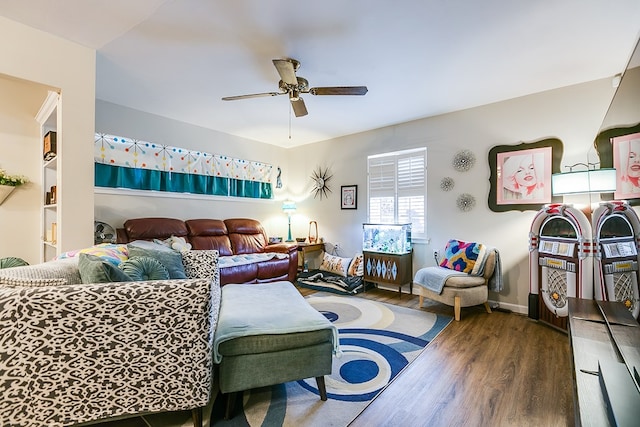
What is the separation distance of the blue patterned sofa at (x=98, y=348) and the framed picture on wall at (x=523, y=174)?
11.6 feet

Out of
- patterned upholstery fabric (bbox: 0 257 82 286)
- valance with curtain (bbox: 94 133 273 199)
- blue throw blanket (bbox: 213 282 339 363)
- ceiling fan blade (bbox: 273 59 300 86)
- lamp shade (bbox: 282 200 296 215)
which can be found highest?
ceiling fan blade (bbox: 273 59 300 86)

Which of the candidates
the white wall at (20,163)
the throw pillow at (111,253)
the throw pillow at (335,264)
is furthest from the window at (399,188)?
the white wall at (20,163)

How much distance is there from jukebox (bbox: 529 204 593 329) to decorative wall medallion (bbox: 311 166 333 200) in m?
3.25

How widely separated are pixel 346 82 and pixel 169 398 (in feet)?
9.92

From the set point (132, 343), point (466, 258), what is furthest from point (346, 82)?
point (132, 343)

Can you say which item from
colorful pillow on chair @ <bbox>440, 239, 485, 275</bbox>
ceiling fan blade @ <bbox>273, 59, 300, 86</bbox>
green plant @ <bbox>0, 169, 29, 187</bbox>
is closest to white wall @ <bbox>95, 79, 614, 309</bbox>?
colorful pillow on chair @ <bbox>440, 239, 485, 275</bbox>

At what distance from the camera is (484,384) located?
6.24 feet

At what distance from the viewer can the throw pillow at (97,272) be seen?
4.61 feet

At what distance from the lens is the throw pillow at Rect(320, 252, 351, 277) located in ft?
15.4

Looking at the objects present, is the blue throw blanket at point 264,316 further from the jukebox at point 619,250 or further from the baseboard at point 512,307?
the baseboard at point 512,307

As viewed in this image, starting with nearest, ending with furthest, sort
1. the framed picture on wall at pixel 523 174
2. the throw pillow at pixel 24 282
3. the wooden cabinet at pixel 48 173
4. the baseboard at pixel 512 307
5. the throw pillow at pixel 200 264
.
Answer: the throw pillow at pixel 24 282
the throw pillow at pixel 200 264
the wooden cabinet at pixel 48 173
the framed picture on wall at pixel 523 174
the baseboard at pixel 512 307

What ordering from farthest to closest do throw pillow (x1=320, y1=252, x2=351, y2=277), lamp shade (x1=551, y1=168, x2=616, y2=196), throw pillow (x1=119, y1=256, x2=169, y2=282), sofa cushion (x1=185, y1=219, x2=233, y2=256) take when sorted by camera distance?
throw pillow (x1=320, y1=252, x2=351, y2=277) → sofa cushion (x1=185, y1=219, x2=233, y2=256) → lamp shade (x1=551, y1=168, x2=616, y2=196) → throw pillow (x1=119, y1=256, x2=169, y2=282)

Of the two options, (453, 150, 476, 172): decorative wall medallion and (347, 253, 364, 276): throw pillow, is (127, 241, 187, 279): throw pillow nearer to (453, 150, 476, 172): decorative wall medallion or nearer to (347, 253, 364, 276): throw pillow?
(347, 253, 364, 276): throw pillow

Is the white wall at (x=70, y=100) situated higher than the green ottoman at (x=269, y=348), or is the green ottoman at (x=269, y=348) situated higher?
the white wall at (x=70, y=100)
